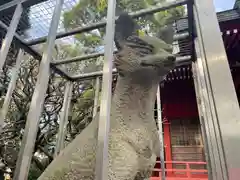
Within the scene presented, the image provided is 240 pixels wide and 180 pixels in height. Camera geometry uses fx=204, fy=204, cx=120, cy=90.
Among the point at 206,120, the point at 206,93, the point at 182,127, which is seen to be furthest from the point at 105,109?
the point at 182,127

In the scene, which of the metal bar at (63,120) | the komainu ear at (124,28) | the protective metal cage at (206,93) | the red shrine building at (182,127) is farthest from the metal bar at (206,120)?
the red shrine building at (182,127)

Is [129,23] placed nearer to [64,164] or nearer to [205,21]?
[205,21]

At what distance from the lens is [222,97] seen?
627mm

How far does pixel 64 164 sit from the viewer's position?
889mm

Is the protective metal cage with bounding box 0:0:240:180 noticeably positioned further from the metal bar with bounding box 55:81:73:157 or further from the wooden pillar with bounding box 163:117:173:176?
the wooden pillar with bounding box 163:117:173:176

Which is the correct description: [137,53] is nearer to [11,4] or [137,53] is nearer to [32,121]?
[32,121]

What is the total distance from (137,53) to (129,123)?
359 mm

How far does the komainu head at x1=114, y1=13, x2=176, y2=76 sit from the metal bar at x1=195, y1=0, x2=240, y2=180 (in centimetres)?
27

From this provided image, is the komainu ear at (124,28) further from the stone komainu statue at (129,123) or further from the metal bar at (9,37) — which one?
the metal bar at (9,37)

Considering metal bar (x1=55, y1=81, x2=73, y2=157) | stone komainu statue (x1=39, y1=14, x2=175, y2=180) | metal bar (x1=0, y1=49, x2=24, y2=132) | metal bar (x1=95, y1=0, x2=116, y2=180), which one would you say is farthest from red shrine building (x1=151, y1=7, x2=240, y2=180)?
metal bar (x1=95, y1=0, x2=116, y2=180)

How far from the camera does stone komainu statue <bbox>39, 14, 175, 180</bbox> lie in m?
0.87

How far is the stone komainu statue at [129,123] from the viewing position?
2.84 ft

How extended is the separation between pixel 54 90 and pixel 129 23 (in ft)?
10.4

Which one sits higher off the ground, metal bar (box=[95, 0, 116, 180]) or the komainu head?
the komainu head
